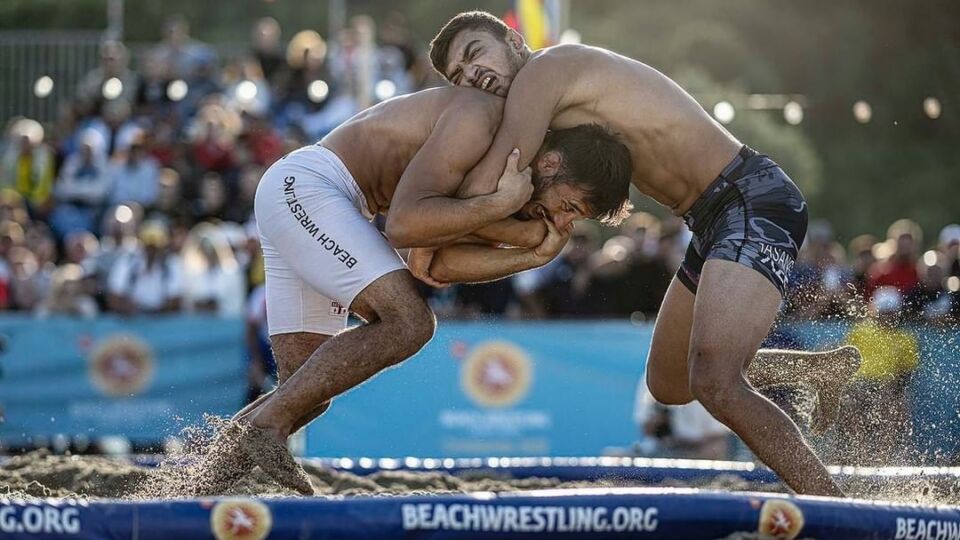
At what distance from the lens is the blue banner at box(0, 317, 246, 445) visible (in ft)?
35.9

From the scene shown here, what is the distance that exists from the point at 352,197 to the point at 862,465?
9.00 feet

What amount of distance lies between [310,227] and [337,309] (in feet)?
1.65

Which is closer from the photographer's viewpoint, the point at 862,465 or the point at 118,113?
the point at 862,465

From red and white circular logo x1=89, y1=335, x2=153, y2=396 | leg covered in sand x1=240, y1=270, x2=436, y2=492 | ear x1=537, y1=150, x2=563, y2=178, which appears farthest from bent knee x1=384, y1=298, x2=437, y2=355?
red and white circular logo x1=89, y1=335, x2=153, y2=396

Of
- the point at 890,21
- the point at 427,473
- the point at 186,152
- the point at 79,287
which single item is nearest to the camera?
the point at 427,473

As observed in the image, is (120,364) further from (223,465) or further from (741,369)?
(741,369)

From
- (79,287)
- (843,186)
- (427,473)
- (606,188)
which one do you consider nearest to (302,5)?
(843,186)

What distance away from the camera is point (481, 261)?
5477 millimetres

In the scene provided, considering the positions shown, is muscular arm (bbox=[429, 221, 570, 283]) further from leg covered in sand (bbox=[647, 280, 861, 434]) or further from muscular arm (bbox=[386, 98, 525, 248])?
leg covered in sand (bbox=[647, 280, 861, 434])

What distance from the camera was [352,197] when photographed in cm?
555

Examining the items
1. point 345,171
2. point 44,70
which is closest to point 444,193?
point 345,171

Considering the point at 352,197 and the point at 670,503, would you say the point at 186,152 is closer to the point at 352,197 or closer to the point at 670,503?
the point at 352,197

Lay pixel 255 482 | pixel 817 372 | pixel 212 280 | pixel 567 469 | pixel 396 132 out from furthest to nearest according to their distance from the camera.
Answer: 1. pixel 212 280
2. pixel 567 469
3. pixel 255 482
4. pixel 817 372
5. pixel 396 132

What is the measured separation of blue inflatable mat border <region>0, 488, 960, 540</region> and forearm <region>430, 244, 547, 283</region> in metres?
1.26
